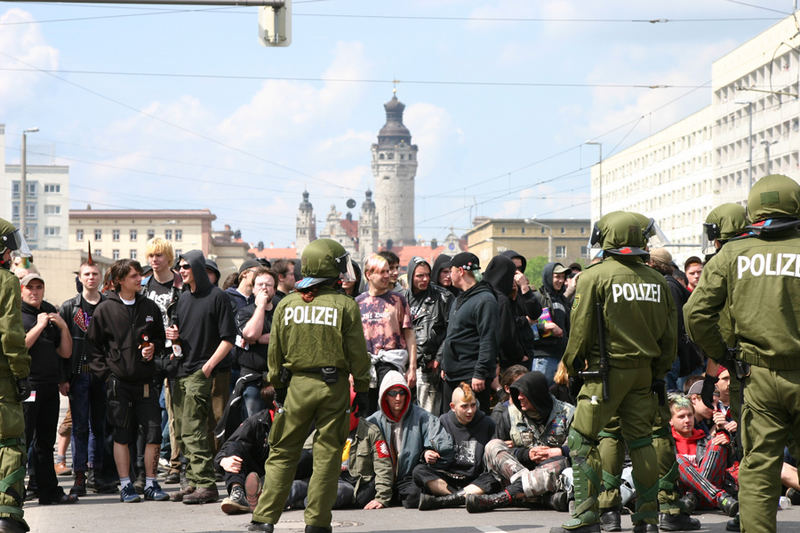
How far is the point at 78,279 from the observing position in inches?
444

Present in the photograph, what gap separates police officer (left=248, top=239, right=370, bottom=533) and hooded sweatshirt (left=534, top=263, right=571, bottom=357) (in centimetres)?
424

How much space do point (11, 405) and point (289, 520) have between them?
7.93 feet

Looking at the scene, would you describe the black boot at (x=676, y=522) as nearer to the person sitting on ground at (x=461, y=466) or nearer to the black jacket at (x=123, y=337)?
the person sitting on ground at (x=461, y=466)

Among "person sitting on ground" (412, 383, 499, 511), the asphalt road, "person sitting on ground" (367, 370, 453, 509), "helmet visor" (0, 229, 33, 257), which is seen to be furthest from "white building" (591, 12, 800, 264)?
"helmet visor" (0, 229, 33, 257)

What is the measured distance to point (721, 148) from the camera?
8462cm

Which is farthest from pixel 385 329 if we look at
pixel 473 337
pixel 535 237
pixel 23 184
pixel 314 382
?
pixel 535 237

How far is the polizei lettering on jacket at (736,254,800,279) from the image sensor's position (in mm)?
6426

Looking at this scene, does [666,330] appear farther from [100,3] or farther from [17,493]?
[100,3]

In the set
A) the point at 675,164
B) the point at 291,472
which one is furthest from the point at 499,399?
the point at 675,164

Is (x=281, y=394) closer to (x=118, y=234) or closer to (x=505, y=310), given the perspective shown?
Result: (x=505, y=310)

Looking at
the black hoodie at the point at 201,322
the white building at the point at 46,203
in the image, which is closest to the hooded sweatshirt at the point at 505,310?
the black hoodie at the point at 201,322

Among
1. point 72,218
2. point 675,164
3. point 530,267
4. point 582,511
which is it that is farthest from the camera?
point 72,218

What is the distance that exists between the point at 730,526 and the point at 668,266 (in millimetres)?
3308

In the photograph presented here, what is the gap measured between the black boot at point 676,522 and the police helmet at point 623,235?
192cm
